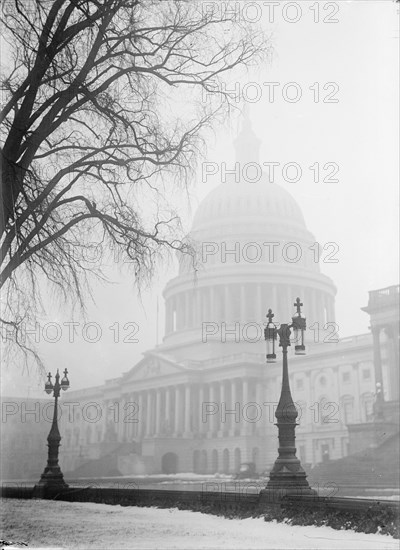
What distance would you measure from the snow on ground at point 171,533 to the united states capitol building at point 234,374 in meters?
54.7

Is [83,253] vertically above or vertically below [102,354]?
below

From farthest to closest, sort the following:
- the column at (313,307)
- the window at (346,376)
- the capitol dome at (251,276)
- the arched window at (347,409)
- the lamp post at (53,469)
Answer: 1. the column at (313,307)
2. the capitol dome at (251,276)
3. the window at (346,376)
4. the arched window at (347,409)
5. the lamp post at (53,469)

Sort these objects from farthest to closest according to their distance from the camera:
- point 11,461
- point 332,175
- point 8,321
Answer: point 11,461
point 332,175
point 8,321

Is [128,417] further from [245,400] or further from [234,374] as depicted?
[245,400]

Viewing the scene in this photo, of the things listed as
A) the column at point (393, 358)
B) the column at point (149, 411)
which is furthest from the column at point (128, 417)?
the column at point (393, 358)

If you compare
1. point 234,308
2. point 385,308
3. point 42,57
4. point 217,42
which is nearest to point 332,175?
point 217,42

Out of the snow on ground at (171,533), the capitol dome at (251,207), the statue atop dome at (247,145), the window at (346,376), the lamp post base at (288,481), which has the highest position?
the statue atop dome at (247,145)

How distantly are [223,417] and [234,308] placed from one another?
52.9ft

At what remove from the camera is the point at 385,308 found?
2319 inches

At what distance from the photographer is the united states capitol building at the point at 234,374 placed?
250 ft

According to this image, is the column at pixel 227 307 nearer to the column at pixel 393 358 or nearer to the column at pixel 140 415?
the column at pixel 140 415

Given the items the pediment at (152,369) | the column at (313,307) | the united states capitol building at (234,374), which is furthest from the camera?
the column at (313,307)

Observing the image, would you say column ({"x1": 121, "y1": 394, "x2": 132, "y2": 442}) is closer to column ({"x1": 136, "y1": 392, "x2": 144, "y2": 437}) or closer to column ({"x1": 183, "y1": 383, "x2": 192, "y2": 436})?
column ({"x1": 136, "y1": 392, "x2": 144, "y2": 437})

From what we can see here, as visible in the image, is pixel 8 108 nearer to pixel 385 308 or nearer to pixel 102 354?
pixel 385 308
